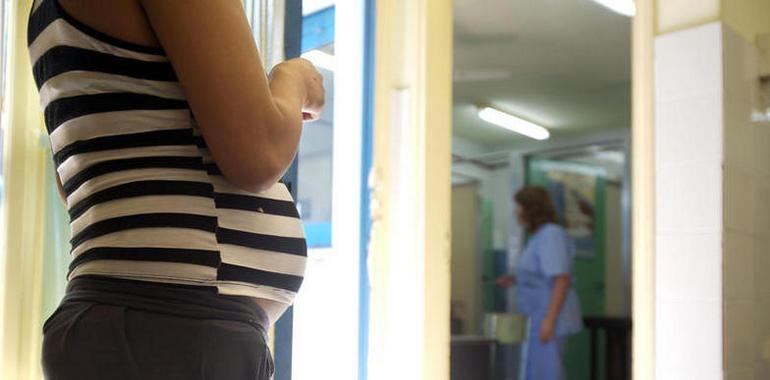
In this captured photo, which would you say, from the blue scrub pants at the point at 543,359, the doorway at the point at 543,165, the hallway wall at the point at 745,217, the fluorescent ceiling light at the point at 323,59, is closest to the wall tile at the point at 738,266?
the hallway wall at the point at 745,217

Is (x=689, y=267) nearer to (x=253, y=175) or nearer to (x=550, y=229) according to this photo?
(x=253, y=175)

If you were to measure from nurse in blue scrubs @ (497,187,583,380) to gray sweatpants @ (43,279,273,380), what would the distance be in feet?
10.7

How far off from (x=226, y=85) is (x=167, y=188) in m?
0.10

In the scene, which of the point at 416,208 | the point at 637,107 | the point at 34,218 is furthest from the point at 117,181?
the point at 637,107

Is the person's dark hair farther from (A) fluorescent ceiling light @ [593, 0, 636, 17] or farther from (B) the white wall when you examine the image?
(B) the white wall

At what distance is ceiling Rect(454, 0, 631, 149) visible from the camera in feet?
13.3

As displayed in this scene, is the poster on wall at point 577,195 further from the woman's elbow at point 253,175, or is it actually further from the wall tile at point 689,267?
the woman's elbow at point 253,175

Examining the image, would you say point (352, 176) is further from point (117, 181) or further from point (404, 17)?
point (117, 181)

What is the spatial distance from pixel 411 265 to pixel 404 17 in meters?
0.66

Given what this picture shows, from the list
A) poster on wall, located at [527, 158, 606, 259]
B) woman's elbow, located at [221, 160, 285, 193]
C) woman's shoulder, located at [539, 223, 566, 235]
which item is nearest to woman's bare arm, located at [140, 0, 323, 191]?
woman's elbow, located at [221, 160, 285, 193]

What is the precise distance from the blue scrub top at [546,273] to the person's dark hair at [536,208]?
0.08 m

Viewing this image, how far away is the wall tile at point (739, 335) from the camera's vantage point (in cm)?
194

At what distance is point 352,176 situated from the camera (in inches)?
84.4

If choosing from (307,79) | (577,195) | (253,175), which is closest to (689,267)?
(307,79)
